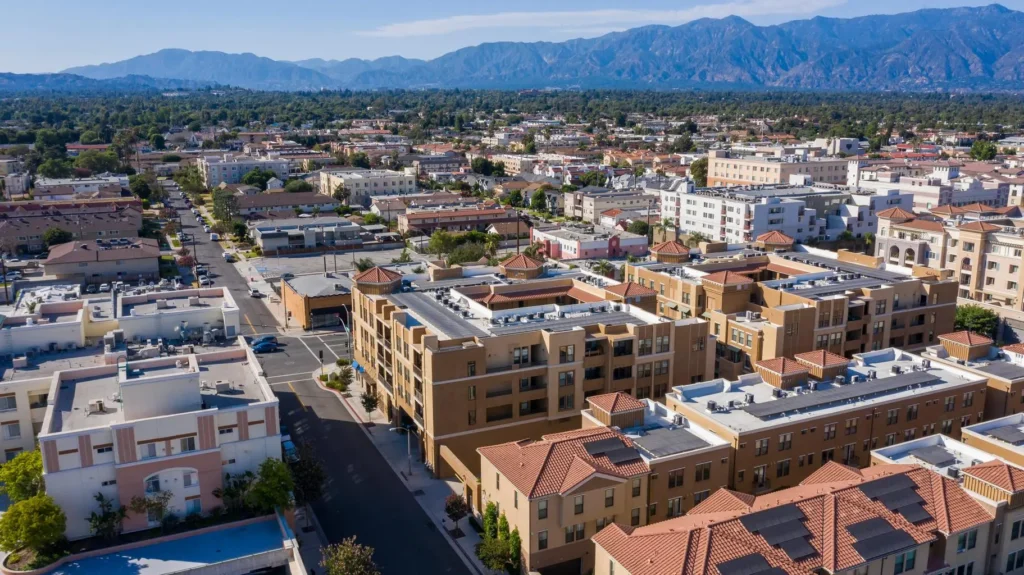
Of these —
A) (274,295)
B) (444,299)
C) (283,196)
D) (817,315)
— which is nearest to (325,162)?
(283,196)

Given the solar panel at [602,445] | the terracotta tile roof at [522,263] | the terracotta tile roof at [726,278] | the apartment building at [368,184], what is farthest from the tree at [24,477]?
the apartment building at [368,184]

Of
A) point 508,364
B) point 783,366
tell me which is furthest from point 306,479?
point 783,366

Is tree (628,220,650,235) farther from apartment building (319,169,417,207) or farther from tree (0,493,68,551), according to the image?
tree (0,493,68,551)

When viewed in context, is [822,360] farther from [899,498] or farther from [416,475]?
[416,475]

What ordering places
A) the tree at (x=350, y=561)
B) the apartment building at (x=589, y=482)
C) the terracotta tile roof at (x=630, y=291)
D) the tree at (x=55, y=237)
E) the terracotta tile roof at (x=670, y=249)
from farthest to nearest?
1. the tree at (x=55, y=237)
2. the terracotta tile roof at (x=670, y=249)
3. the terracotta tile roof at (x=630, y=291)
4. the apartment building at (x=589, y=482)
5. the tree at (x=350, y=561)

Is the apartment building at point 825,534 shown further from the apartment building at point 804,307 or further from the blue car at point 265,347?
the blue car at point 265,347

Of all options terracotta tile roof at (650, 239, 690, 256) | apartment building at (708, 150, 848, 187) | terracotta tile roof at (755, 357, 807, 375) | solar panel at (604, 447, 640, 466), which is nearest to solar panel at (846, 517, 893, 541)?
solar panel at (604, 447, 640, 466)
